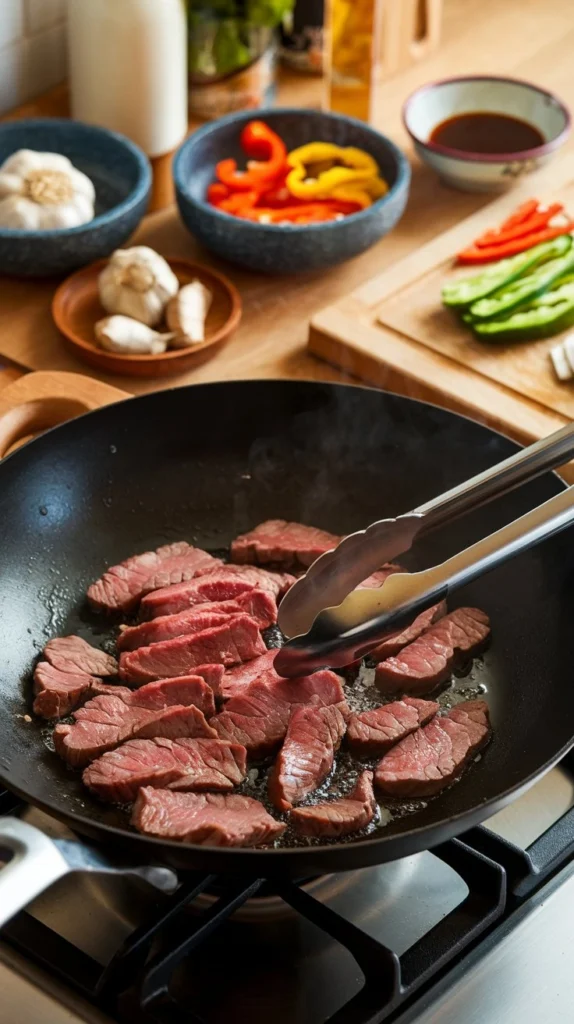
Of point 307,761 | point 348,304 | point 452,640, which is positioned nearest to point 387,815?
point 307,761

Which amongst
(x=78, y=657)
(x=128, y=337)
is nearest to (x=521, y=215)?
(x=128, y=337)

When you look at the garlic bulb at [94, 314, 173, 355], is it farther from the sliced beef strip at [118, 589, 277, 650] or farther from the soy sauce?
the soy sauce

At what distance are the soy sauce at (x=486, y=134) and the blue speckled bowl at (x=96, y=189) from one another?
60 centimetres

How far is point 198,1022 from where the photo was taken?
1.02m

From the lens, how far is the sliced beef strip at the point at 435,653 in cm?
131

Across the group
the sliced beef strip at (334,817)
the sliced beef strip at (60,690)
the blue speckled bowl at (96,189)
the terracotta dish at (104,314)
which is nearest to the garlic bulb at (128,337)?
the terracotta dish at (104,314)

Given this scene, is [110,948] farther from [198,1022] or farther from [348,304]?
[348,304]

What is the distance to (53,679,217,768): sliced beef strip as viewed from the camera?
1.20 metres

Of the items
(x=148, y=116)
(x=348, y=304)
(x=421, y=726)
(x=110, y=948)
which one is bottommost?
Answer: (x=110, y=948)

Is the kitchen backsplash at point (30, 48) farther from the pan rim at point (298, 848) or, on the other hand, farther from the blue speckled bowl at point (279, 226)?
the pan rim at point (298, 848)

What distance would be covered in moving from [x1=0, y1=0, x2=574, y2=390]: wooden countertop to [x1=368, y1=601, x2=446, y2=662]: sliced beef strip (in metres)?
0.52

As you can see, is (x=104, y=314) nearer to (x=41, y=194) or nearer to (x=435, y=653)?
(x=41, y=194)

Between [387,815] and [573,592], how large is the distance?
345mm

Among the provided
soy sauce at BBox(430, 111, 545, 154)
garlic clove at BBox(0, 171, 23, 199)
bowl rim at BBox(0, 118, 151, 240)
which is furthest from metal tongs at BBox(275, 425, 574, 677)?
soy sauce at BBox(430, 111, 545, 154)
